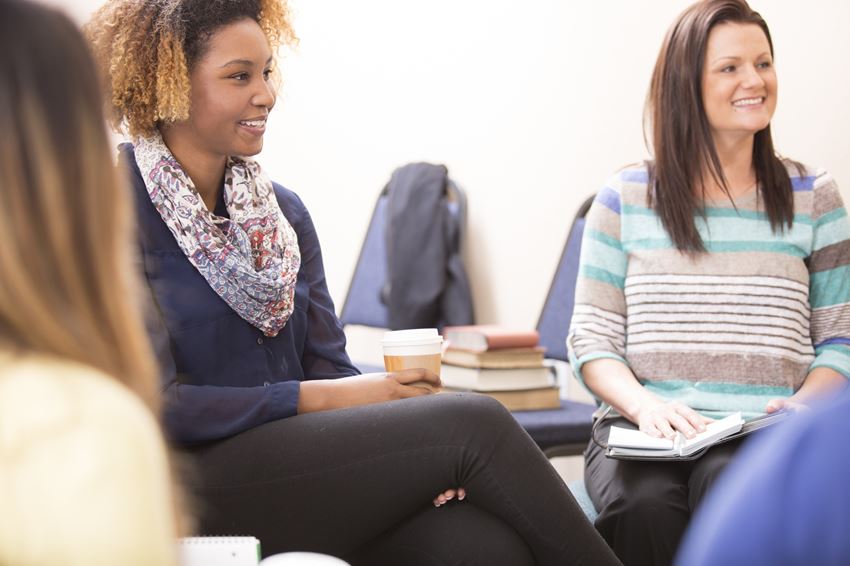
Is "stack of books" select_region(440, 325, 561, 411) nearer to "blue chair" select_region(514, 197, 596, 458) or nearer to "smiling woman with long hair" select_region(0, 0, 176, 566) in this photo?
"blue chair" select_region(514, 197, 596, 458)

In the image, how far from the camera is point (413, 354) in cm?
172

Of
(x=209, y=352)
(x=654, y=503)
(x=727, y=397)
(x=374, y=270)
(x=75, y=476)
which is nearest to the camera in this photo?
(x=75, y=476)

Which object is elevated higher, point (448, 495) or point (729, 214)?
point (729, 214)

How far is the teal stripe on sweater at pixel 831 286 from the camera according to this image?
6.73ft

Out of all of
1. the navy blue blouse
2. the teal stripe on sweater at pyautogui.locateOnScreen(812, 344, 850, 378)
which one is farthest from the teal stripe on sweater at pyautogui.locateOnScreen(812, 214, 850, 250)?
the navy blue blouse

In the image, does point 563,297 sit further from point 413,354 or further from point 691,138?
point 413,354

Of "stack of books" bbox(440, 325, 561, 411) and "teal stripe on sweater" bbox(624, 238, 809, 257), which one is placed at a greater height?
"teal stripe on sweater" bbox(624, 238, 809, 257)

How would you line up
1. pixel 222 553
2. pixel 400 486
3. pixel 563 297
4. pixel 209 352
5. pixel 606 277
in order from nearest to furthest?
1. pixel 222 553
2. pixel 400 486
3. pixel 209 352
4. pixel 606 277
5. pixel 563 297

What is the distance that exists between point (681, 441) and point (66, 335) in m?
1.25

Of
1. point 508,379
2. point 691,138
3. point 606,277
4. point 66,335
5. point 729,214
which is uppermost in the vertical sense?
point 66,335

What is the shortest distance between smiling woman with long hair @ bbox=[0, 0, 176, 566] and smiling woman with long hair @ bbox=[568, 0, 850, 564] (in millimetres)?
1244

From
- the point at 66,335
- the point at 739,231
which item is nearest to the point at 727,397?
the point at 739,231

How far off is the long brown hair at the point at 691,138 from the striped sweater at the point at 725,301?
0.03 m

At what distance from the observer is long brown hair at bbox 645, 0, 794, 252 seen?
6.82 feet
